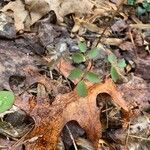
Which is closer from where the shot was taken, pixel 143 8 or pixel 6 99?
pixel 6 99

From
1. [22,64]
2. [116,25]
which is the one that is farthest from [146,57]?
[22,64]

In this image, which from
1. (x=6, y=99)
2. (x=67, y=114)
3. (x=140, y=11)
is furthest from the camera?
(x=140, y=11)

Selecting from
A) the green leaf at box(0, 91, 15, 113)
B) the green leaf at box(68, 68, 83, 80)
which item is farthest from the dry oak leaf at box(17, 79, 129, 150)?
the green leaf at box(0, 91, 15, 113)

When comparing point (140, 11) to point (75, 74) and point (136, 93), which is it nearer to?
point (136, 93)

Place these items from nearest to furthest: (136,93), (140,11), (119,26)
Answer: (136,93) < (119,26) < (140,11)

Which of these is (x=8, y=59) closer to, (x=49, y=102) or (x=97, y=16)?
(x=49, y=102)

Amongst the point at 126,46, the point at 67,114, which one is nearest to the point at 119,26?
the point at 126,46
